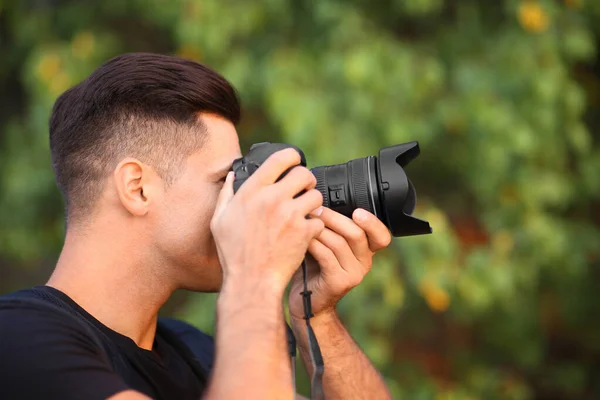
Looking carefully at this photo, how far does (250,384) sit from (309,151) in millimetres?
1811

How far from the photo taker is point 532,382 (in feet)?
15.6

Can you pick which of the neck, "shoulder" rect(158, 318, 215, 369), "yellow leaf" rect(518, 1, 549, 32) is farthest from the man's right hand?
"yellow leaf" rect(518, 1, 549, 32)

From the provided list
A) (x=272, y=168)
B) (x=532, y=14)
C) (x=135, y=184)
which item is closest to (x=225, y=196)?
(x=272, y=168)

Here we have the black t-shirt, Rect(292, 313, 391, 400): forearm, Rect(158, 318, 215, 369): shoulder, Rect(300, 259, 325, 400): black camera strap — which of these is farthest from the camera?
Rect(158, 318, 215, 369): shoulder

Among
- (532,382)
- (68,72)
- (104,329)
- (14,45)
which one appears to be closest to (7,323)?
(104,329)

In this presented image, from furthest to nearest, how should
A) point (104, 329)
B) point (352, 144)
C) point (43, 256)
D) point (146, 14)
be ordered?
point (43, 256), point (146, 14), point (352, 144), point (104, 329)

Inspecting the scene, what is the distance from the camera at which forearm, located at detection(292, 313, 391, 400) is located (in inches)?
71.5

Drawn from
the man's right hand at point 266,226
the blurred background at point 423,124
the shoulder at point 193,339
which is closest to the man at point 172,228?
the man's right hand at point 266,226

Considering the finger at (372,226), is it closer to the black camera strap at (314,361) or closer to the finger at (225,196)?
the black camera strap at (314,361)

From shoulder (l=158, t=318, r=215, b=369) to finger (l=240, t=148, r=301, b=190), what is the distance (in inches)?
24.2

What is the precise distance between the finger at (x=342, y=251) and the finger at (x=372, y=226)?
0.05 m

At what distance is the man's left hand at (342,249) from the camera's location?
1.64m

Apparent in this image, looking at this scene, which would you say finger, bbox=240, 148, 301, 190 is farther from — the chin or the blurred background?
the blurred background

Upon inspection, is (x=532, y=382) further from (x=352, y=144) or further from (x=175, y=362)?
(x=175, y=362)
